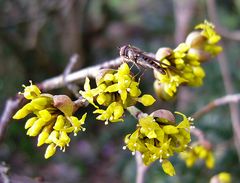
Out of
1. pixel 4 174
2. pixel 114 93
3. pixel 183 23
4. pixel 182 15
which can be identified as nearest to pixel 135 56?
pixel 114 93

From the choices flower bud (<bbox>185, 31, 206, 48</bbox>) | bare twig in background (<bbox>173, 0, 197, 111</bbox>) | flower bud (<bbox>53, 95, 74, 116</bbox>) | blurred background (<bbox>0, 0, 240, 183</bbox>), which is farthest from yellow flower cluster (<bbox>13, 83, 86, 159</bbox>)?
bare twig in background (<bbox>173, 0, 197, 111</bbox>)

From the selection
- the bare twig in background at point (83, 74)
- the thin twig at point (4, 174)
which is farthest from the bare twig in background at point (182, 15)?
the thin twig at point (4, 174)

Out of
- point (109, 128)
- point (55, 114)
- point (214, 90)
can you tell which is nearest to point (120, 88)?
point (55, 114)

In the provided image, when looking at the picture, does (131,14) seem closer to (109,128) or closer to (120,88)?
(109,128)

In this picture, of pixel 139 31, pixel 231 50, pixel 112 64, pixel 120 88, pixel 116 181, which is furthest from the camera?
pixel 139 31

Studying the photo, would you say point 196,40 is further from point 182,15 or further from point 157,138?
point 182,15

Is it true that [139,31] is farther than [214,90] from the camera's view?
Yes
